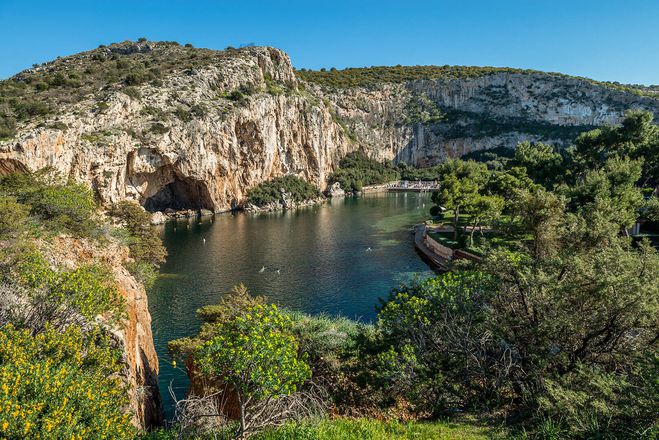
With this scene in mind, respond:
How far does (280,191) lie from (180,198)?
19.2m

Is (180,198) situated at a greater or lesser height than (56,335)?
greater

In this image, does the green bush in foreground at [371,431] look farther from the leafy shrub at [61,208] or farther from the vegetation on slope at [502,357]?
the leafy shrub at [61,208]

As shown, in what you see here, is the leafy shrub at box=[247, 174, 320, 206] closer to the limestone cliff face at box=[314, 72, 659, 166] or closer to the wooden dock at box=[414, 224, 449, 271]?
the wooden dock at box=[414, 224, 449, 271]

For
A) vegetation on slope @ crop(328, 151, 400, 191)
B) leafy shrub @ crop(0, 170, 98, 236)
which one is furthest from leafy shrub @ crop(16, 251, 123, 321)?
vegetation on slope @ crop(328, 151, 400, 191)

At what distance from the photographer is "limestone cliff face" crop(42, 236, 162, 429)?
1030 cm

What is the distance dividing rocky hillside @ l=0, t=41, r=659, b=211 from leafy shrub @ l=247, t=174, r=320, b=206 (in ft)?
6.74

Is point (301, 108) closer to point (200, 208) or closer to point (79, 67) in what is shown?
point (200, 208)

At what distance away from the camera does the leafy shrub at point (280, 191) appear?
7306 cm

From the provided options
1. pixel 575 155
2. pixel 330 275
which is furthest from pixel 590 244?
pixel 575 155

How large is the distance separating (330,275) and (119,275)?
739 inches

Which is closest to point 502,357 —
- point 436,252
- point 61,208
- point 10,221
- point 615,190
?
point 10,221

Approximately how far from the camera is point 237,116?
67.6 meters

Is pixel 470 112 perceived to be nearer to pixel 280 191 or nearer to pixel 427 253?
pixel 280 191

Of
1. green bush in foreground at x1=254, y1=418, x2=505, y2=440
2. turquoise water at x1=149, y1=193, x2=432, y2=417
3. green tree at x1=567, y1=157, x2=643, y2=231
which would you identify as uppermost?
green tree at x1=567, y1=157, x2=643, y2=231
